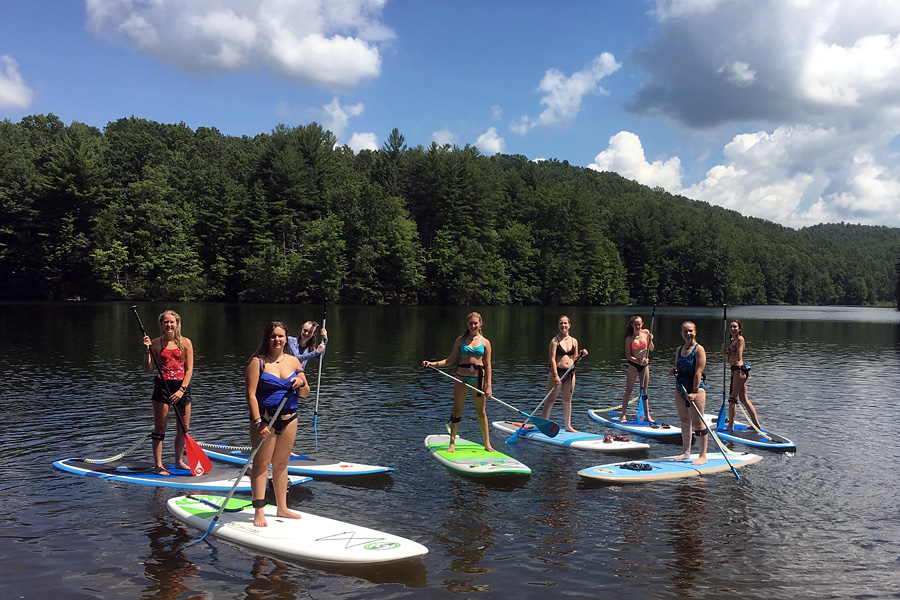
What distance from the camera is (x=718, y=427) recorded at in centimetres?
1462

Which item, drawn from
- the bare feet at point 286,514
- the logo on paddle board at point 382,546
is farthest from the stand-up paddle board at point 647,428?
the bare feet at point 286,514

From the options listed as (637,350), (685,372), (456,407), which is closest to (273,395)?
(456,407)

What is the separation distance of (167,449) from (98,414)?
4.22 m

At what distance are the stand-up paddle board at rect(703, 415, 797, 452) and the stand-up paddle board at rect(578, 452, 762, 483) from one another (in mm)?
1531

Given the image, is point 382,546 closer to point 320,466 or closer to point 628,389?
point 320,466

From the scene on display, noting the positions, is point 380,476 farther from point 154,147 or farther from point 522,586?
point 154,147

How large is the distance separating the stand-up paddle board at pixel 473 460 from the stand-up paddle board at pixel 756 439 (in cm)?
510

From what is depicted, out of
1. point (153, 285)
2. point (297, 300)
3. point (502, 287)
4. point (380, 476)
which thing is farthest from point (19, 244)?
point (380, 476)

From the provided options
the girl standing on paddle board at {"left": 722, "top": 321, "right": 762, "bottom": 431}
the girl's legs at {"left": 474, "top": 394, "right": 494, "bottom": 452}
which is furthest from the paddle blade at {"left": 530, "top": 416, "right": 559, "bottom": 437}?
the girl standing on paddle board at {"left": 722, "top": 321, "right": 762, "bottom": 431}

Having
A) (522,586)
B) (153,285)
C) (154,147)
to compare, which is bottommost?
(522,586)

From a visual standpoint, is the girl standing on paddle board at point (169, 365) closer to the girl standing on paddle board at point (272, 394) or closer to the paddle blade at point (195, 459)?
the paddle blade at point (195, 459)

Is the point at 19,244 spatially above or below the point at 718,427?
above

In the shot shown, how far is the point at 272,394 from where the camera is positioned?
7672mm

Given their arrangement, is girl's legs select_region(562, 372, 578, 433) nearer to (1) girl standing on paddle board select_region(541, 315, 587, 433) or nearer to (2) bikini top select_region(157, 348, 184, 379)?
(1) girl standing on paddle board select_region(541, 315, 587, 433)
